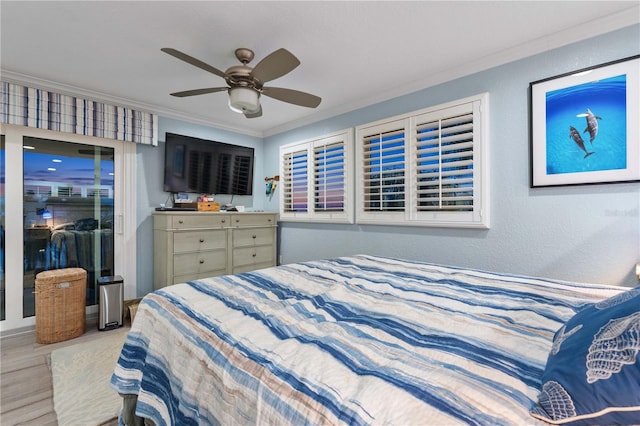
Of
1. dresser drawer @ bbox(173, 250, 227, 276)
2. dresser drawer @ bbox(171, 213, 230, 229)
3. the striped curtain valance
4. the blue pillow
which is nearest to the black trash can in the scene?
dresser drawer @ bbox(173, 250, 227, 276)

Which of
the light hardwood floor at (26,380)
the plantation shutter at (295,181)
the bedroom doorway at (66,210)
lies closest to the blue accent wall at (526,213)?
the plantation shutter at (295,181)

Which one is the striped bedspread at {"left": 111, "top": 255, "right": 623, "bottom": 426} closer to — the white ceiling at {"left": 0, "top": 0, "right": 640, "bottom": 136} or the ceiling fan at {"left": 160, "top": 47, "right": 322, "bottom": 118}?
the ceiling fan at {"left": 160, "top": 47, "right": 322, "bottom": 118}

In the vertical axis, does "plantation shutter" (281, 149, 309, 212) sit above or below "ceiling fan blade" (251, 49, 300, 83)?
below

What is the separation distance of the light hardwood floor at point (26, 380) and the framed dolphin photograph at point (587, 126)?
12.2ft

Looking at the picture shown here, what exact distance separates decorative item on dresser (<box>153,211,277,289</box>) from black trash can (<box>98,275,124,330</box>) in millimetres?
443

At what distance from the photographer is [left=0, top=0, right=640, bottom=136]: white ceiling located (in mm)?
1883

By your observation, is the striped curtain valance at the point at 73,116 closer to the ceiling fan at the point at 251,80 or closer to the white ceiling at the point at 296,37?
the white ceiling at the point at 296,37

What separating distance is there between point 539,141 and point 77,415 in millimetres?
3649

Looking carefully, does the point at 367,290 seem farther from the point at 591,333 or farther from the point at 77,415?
the point at 77,415

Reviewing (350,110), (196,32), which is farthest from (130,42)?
(350,110)

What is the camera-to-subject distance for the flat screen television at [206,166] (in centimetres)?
373

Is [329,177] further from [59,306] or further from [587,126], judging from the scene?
[59,306]

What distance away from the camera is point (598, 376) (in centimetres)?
58

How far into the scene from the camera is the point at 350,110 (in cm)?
357
